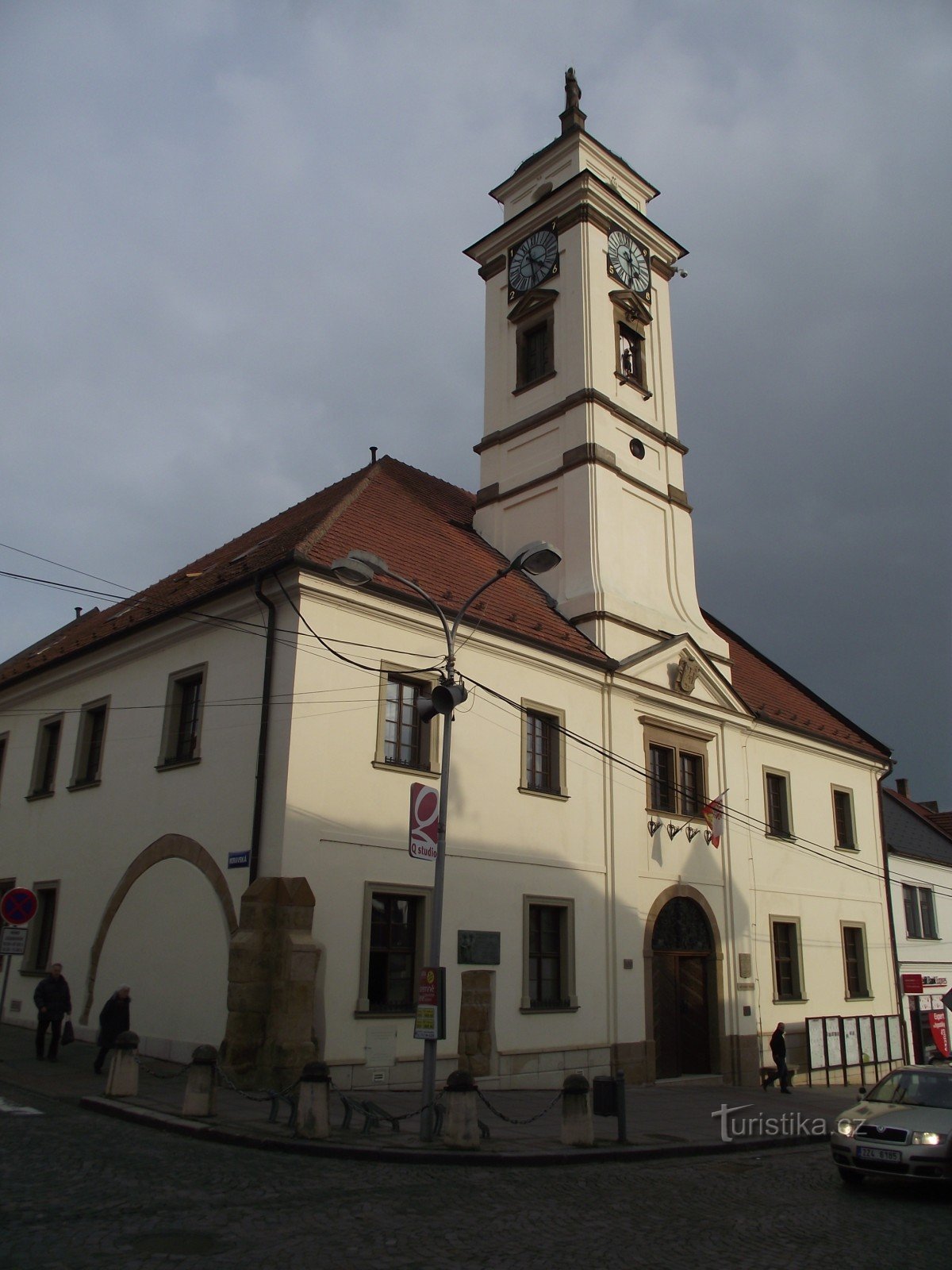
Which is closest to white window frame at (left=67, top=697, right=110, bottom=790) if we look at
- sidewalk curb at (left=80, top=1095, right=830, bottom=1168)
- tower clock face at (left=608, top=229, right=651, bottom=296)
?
sidewalk curb at (left=80, top=1095, right=830, bottom=1168)

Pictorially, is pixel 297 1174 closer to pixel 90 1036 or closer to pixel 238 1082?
pixel 238 1082

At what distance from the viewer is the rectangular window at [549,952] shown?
714 inches

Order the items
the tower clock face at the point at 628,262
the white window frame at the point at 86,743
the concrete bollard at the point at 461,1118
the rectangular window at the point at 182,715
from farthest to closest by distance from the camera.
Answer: the tower clock face at the point at 628,262 < the white window frame at the point at 86,743 < the rectangular window at the point at 182,715 < the concrete bollard at the point at 461,1118

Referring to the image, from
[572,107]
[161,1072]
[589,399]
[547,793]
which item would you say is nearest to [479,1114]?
[161,1072]

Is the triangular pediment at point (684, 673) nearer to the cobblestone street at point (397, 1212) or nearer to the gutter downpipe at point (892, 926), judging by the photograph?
the gutter downpipe at point (892, 926)

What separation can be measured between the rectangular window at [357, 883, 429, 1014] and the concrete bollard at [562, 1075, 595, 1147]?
3.91 m

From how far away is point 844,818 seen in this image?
95.1ft

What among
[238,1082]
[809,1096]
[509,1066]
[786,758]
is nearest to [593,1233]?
[238,1082]

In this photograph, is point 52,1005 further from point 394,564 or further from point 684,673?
point 684,673

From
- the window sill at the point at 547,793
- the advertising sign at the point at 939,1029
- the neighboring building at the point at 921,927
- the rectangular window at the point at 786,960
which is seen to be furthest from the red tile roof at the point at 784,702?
the advertising sign at the point at 939,1029

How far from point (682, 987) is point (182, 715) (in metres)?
12.0

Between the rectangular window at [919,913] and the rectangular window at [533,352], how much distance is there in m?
18.8

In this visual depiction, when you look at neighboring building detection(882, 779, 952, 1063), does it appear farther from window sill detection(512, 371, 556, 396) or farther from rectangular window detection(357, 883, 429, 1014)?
rectangular window detection(357, 883, 429, 1014)

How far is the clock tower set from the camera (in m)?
23.4
